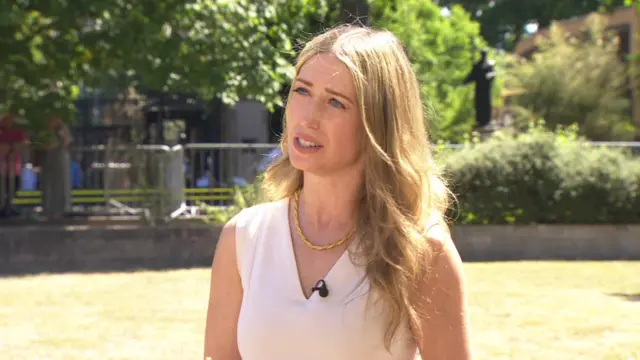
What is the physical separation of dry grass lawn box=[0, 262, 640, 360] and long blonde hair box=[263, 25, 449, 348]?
14.4 feet

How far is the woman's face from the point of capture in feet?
8.45

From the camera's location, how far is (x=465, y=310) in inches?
102

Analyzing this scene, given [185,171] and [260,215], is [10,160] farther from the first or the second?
[260,215]

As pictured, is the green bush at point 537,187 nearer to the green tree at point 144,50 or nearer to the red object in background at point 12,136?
the green tree at point 144,50

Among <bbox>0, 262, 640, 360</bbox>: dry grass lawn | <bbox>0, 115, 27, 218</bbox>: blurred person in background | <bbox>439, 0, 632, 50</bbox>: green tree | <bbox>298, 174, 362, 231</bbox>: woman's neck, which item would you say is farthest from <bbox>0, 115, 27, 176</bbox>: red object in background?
<bbox>439, 0, 632, 50</bbox>: green tree

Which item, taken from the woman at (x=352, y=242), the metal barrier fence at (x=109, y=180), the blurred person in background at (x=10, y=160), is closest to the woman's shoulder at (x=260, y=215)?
the woman at (x=352, y=242)

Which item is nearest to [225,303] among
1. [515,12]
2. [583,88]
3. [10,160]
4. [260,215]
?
[260,215]

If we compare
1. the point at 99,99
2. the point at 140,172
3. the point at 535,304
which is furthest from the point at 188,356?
the point at 99,99

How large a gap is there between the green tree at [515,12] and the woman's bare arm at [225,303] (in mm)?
59309

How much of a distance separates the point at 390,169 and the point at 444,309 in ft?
1.25

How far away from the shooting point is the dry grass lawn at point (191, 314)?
23.3ft

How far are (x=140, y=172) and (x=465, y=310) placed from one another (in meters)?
12.2

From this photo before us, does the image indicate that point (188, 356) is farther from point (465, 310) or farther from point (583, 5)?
point (583, 5)

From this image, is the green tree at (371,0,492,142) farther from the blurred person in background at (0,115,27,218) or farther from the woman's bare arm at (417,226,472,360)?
the woman's bare arm at (417,226,472,360)
